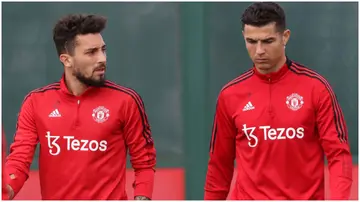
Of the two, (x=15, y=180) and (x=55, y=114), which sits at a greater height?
(x=55, y=114)

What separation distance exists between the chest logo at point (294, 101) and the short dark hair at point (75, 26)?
3.63 ft

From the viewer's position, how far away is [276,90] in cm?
533

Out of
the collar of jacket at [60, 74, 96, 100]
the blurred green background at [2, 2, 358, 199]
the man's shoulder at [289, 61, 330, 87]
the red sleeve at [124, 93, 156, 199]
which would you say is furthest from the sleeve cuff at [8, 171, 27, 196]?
the blurred green background at [2, 2, 358, 199]

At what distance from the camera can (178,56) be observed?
25.3 ft

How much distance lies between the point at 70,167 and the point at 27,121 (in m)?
0.38

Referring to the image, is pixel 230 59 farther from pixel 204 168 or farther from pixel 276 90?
pixel 276 90

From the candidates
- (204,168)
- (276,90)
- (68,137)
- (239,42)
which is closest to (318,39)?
(239,42)

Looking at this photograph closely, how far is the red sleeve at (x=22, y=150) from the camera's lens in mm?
5387

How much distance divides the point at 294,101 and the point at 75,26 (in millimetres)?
1279

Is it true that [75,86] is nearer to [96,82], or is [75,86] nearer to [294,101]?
[96,82]

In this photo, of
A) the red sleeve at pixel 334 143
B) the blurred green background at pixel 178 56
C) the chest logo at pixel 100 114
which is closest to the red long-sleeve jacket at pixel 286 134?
the red sleeve at pixel 334 143

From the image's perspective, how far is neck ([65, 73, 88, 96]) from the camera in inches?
217

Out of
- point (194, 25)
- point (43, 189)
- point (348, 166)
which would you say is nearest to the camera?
point (348, 166)

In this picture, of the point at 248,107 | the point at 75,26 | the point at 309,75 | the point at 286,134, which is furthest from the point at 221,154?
the point at 75,26
